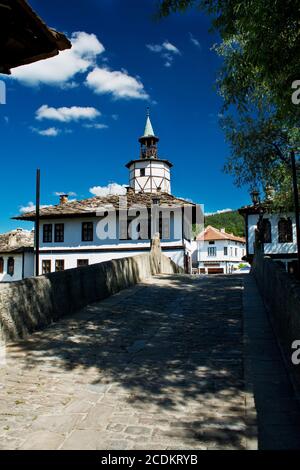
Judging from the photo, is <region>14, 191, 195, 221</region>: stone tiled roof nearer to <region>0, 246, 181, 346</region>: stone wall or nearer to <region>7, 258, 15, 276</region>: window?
<region>7, 258, 15, 276</region>: window

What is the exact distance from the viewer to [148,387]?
485 centimetres

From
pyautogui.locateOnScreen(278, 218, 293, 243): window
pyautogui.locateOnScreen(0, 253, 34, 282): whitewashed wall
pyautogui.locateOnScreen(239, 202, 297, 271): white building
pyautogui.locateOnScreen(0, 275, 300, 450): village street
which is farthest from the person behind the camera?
pyautogui.locateOnScreen(0, 253, 34, 282): whitewashed wall

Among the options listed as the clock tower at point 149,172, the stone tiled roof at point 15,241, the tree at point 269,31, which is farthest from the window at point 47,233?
the tree at point 269,31

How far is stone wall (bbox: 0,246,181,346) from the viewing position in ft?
22.5

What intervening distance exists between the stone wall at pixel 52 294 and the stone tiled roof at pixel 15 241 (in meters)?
23.6

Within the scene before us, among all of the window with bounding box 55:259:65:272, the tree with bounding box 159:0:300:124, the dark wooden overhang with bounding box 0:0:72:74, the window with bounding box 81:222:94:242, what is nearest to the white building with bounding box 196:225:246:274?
the window with bounding box 81:222:94:242

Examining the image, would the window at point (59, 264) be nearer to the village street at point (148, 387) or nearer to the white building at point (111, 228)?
the white building at point (111, 228)

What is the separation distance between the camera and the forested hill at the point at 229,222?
110 metres

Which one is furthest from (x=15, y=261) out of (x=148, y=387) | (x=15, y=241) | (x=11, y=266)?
(x=148, y=387)

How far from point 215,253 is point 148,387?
60.1 meters

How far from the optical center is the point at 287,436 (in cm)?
351

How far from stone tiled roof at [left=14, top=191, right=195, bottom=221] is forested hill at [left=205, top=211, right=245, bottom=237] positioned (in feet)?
255

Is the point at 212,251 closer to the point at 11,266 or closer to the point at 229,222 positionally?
the point at 11,266

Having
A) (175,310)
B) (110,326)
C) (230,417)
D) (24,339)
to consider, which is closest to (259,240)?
(175,310)
